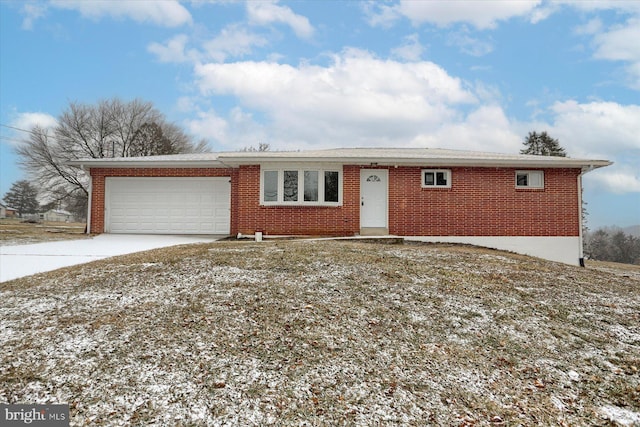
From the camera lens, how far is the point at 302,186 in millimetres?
12227

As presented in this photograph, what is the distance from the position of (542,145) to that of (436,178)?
29654mm

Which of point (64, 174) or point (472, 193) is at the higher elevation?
point (64, 174)

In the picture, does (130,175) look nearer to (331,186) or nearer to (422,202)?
(331,186)

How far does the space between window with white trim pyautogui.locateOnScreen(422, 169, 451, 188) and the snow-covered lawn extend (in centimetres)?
617

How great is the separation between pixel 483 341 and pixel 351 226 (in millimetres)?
8121

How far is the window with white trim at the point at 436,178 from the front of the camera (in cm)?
1225

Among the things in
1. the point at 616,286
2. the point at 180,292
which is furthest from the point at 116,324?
the point at 616,286

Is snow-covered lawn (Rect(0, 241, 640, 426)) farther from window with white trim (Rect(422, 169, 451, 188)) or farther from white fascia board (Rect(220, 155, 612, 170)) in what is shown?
window with white trim (Rect(422, 169, 451, 188))

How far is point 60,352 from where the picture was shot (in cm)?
367

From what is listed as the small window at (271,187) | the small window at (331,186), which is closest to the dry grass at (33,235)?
the small window at (271,187)

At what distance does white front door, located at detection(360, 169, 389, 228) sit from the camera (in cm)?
1229

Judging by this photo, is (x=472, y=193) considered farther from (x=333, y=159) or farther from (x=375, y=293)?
(x=375, y=293)

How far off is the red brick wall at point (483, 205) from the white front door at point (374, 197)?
0.81 feet

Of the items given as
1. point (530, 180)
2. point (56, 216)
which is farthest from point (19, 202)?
point (530, 180)
